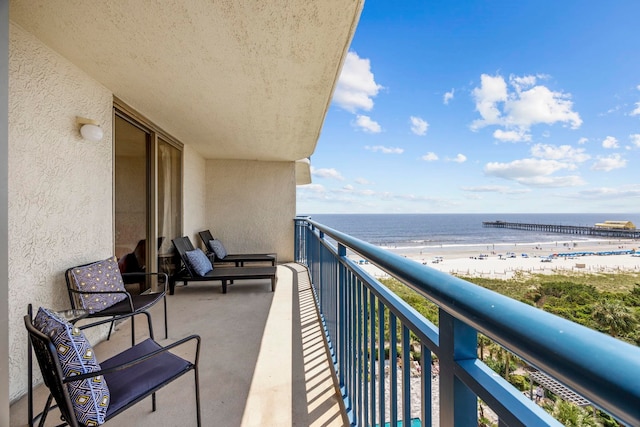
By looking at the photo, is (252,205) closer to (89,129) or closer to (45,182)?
(89,129)

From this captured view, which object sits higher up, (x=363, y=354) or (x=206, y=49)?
(x=206, y=49)

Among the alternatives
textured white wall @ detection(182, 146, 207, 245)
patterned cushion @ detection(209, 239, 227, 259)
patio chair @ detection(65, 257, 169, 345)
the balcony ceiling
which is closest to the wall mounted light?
the balcony ceiling

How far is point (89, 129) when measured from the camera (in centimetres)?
236

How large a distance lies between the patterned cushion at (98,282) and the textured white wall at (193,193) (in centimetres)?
241

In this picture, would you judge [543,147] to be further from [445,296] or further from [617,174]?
[445,296]

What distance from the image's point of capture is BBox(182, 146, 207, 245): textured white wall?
494cm

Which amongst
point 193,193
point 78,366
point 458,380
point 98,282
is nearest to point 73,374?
point 78,366

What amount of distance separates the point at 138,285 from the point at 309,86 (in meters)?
3.11

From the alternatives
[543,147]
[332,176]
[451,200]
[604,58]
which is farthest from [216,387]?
[451,200]

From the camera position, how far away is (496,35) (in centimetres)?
1652

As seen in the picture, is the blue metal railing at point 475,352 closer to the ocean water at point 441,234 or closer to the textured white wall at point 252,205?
the textured white wall at point 252,205

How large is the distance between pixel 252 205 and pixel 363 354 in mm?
5263

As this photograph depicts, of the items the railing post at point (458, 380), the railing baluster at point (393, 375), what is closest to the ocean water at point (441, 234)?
the railing baluster at point (393, 375)

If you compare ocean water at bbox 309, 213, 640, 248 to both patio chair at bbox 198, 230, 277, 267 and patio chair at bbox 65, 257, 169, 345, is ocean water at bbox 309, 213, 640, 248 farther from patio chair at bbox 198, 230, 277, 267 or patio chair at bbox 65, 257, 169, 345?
patio chair at bbox 65, 257, 169, 345
